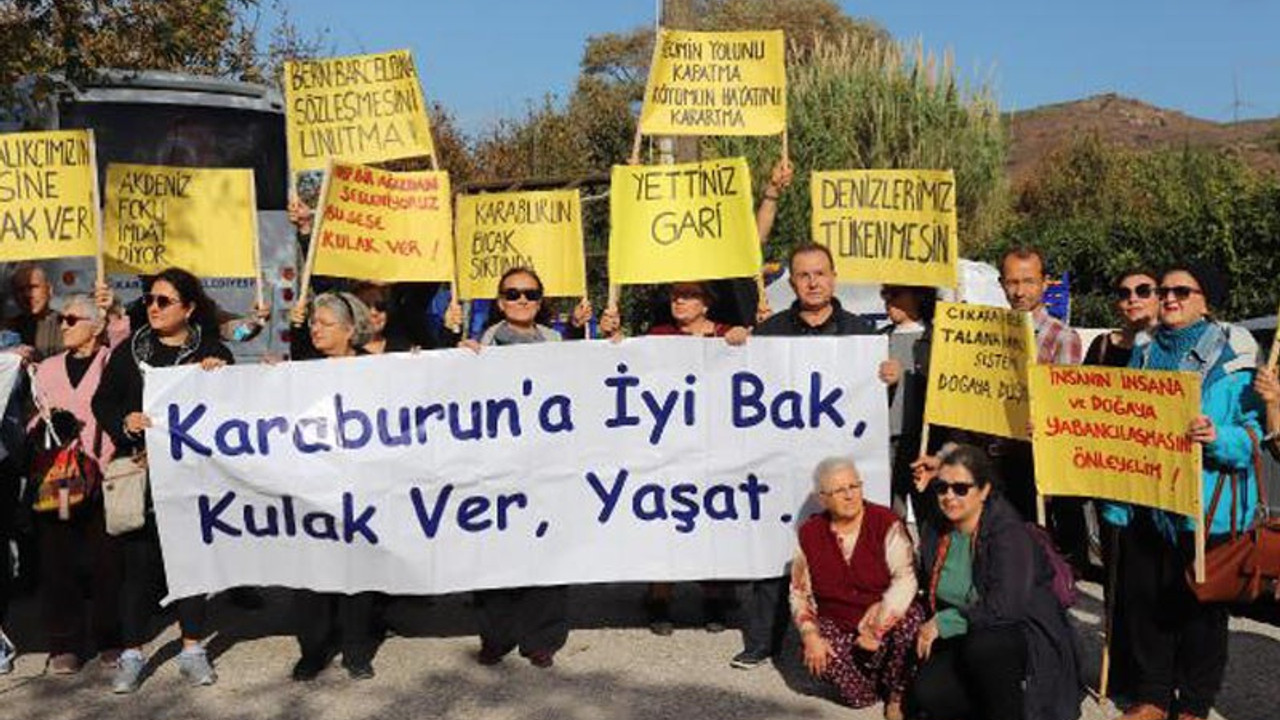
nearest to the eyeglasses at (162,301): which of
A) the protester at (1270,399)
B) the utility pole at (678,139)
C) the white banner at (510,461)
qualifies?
the white banner at (510,461)

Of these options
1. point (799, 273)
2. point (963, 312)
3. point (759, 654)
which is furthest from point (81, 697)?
point (963, 312)

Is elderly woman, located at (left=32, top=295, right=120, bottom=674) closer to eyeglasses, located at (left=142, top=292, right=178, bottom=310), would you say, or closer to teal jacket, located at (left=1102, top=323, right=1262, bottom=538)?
eyeglasses, located at (left=142, top=292, right=178, bottom=310)

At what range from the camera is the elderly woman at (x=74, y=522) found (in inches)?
229

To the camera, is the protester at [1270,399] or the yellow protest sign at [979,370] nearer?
the protester at [1270,399]

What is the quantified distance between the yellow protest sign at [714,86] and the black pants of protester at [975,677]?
3049mm

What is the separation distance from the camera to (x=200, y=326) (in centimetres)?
592

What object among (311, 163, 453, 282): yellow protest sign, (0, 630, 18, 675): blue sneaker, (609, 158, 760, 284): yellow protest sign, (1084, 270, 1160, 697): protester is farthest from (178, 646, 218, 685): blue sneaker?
(1084, 270, 1160, 697): protester

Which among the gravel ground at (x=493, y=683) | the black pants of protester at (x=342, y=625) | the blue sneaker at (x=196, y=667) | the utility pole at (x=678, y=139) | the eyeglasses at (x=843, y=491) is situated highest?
the utility pole at (x=678, y=139)

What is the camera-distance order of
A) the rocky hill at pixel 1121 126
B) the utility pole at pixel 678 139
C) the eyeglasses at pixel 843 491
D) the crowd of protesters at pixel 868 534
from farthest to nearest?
the rocky hill at pixel 1121 126, the utility pole at pixel 678 139, the eyeglasses at pixel 843 491, the crowd of protesters at pixel 868 534

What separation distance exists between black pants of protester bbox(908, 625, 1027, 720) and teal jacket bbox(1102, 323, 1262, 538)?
821mm

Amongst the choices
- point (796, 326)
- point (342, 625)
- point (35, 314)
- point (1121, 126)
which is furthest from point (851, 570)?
point (1121, 126)

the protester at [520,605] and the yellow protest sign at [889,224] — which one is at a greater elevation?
the yellow protest sign at [889,224]

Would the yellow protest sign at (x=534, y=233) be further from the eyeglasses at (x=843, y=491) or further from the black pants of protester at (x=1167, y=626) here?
the black pants of protester at (x=1167, y=626)

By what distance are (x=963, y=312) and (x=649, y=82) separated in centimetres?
218
